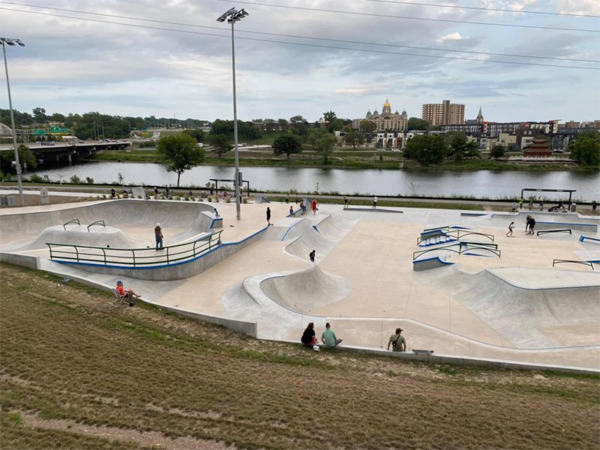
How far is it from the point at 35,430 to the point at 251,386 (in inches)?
139

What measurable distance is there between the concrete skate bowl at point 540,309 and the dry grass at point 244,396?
3.00 m

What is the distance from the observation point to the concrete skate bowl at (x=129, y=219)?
2433cm

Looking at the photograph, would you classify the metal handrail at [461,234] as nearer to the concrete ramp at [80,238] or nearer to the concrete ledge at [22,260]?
the concrete ramp at [80,238]

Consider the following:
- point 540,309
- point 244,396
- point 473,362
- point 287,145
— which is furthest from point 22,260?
point 287,145

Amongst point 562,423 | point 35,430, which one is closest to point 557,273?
point 562,423

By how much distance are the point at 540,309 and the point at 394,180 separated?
57.2m

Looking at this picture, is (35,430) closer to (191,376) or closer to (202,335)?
(191,376)

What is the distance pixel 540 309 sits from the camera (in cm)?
1370

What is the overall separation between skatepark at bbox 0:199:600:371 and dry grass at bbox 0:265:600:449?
4.97ft

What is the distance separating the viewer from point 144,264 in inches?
630

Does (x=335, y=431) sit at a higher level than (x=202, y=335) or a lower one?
higher

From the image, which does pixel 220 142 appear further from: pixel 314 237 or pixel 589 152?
pixel 314 237

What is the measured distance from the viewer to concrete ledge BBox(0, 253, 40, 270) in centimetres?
1581

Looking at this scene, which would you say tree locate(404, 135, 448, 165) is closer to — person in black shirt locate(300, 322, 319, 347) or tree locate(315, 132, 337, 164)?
tree locate(315, 132, 337, 164)
